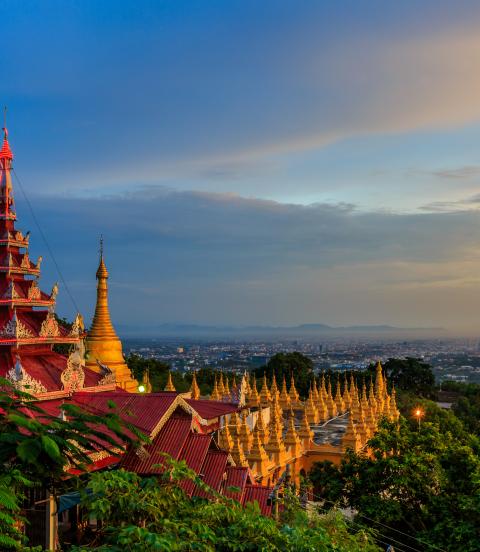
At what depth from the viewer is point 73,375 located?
642 inches

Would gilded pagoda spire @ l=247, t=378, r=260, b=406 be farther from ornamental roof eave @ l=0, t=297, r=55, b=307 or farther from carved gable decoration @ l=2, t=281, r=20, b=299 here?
carved gable decoration @ l=2, t=281, r=20, b=299

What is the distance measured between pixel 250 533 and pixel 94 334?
80.7 feet

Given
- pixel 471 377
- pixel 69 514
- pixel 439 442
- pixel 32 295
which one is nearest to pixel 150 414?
pixel 69 514

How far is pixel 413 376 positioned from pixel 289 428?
161ft

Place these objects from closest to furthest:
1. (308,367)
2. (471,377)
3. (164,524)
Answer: (164,524)
(308,367)
(471,377)

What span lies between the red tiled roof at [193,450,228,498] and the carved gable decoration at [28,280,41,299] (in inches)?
253

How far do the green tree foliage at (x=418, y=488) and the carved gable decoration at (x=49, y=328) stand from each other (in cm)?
1009

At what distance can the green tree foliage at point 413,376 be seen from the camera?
76.9 meters

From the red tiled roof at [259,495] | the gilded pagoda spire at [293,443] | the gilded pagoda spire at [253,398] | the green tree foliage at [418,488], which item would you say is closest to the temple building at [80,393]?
the red tiled roof at [259,495]

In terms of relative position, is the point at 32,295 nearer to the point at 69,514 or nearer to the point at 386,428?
the point at 69,514

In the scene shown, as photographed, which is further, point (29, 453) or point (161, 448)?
point (161, 448)

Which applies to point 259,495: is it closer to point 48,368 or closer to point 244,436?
point 48,368

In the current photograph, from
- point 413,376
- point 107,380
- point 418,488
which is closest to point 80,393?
point 107,380

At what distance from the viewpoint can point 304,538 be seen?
8.80 metres
